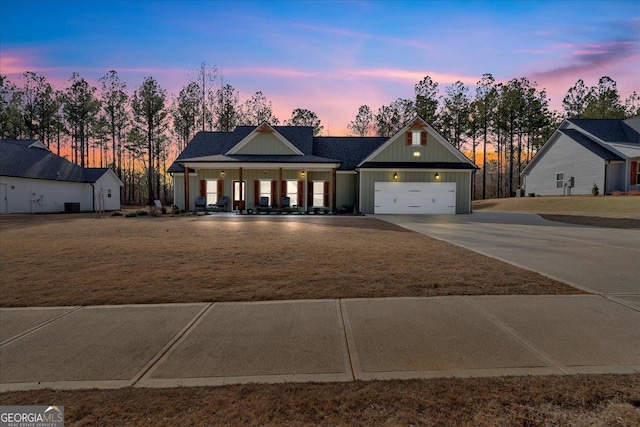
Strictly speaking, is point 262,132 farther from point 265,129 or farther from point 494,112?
point 494,112

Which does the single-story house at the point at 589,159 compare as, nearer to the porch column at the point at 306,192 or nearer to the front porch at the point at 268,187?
the front porch at the point at 268,187

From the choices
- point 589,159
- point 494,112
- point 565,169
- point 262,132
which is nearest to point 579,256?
point 262,132

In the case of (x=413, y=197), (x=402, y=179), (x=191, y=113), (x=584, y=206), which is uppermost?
(x=191, y=113)

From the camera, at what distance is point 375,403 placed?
236cm

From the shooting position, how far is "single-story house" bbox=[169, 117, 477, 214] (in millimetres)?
21875

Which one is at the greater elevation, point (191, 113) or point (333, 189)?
point (191, 113)

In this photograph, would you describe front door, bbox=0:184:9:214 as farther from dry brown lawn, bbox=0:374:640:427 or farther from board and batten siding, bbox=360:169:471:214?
dry brown lawn, bbox=0:374:640:427

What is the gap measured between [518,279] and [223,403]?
16.6 ft

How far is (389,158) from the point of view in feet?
74.0

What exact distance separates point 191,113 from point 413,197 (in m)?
31.8

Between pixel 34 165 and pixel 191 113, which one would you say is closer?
pixel 34 165

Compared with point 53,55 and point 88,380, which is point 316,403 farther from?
point 53,55

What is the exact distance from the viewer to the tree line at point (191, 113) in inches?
1521

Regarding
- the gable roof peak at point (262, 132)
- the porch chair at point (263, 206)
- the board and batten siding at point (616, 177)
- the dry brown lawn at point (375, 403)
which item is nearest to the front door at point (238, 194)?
the porch chair at point (263, 206)
